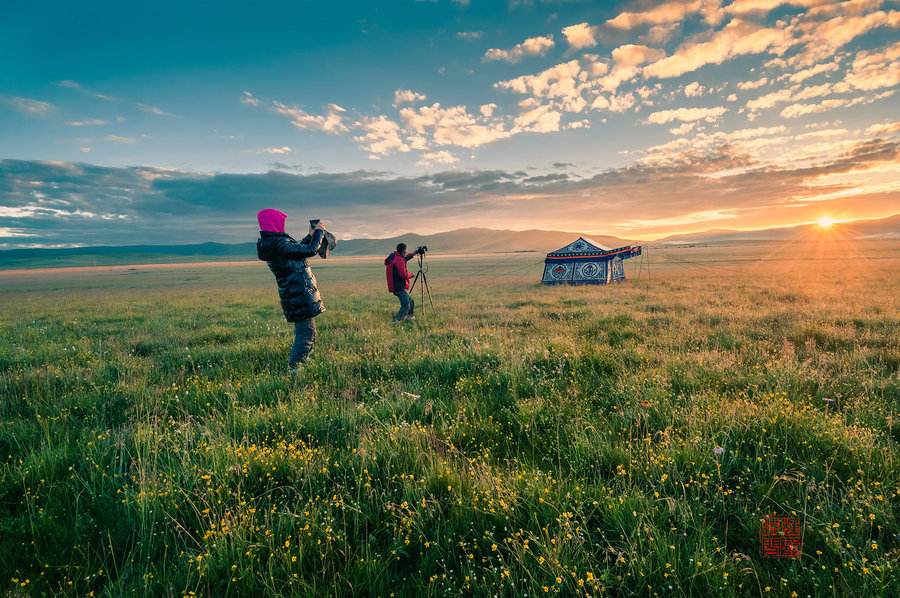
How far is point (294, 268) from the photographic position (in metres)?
6.74

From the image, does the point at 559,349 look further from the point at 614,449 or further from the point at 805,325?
the point at 805,325

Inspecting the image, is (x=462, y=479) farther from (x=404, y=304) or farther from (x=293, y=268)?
(x=404, y=304)

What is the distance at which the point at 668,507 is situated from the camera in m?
2.73

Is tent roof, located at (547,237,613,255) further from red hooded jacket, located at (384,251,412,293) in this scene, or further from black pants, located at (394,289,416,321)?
red hooded jacket, located at (384,251,412,293)

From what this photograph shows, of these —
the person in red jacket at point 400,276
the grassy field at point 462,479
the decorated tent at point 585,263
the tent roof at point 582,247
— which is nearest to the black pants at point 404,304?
the person in red jacket at point 400,276

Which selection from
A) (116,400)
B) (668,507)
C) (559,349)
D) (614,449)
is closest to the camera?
(668,507)

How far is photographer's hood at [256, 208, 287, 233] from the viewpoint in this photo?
6453 millimetres

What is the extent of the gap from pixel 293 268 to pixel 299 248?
564mm

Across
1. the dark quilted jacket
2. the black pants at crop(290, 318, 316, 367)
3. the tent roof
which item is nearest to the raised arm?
the dark quilted jacket

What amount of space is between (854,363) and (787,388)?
2.50 m

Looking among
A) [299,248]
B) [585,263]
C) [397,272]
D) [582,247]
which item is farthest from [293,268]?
[582,247]

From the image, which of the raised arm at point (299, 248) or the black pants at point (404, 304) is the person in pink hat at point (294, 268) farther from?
the black pants at point (404, 304)

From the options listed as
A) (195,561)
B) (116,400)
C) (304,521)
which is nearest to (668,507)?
(304,521)

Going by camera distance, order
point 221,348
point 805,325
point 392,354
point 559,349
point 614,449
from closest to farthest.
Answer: point 614,449
point 559,349
point 392,354
point 221,348
point 805,325
